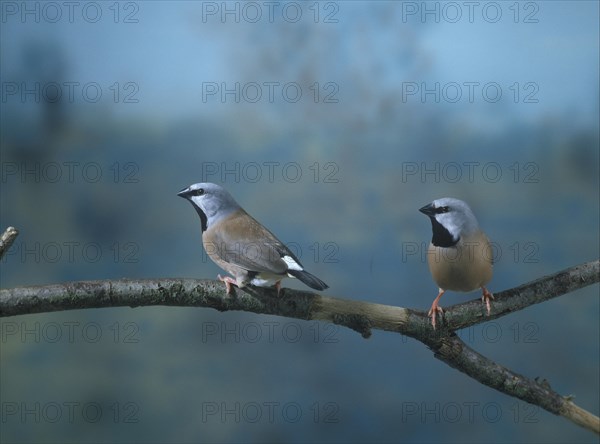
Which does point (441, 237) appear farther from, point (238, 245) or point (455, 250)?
point (238, 245)

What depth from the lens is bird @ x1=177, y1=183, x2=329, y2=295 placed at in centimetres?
186

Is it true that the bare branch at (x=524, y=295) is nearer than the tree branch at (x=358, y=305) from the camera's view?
No

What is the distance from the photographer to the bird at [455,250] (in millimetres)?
1919

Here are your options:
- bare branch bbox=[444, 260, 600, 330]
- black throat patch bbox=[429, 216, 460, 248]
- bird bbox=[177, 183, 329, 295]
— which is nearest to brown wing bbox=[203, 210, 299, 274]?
bird bbox=[177, 183, 329, 295]

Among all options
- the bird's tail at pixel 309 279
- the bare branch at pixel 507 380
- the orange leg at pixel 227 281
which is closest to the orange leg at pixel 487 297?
the bare branch at pixel 507 380

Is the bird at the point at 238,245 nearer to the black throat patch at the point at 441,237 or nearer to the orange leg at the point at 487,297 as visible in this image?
the black throat patch at the point at 441,237

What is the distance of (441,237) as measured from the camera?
76.5 inches

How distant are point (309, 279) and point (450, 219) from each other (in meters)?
0.43

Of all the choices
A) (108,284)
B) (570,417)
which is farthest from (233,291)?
(570,417)

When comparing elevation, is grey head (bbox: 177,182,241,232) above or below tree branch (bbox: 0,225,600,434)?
above

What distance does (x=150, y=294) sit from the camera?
1.83m

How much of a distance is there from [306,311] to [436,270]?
0.36m

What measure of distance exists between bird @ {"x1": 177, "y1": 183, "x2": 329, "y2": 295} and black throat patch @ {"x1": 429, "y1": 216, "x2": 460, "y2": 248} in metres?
0.37

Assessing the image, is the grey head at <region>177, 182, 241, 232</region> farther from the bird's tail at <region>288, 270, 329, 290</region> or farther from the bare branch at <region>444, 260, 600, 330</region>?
the bare branch at <region>444, 260, 600, 330</region>
